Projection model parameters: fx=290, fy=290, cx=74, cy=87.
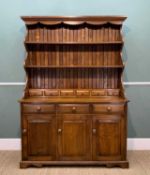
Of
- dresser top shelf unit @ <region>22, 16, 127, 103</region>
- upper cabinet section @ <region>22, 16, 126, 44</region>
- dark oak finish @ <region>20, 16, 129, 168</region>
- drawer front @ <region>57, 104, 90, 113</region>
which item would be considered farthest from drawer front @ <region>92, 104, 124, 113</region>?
upper cabinet section @ <region>22, 16, 126, 44</region>

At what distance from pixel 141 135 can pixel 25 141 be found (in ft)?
5.86

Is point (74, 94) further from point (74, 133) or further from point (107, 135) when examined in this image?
point (107, 135)

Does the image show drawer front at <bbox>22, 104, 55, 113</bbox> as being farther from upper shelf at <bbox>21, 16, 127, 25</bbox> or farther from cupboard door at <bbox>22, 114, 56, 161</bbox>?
upper shelf at <bbox>21, 16, 127, 25</bbox>

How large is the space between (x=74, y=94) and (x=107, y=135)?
2.58 feet

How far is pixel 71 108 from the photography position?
364 cm

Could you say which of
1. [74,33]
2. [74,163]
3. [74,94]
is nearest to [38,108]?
[74,94]

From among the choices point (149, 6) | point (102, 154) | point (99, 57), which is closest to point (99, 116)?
point (102, 154)

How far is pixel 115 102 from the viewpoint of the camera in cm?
362

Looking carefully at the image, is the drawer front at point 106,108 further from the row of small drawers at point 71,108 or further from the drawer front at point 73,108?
the drawer front at point 73,108

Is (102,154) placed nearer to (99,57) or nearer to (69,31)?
(99,57)

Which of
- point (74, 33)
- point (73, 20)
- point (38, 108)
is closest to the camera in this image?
point (38, 108)

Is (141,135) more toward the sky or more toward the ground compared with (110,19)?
more toward the ground

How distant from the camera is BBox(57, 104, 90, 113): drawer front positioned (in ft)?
11.9

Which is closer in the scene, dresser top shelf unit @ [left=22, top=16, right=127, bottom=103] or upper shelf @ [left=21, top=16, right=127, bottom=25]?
upper shelf @ [left=21, top=16, right=127, bottom=25]
